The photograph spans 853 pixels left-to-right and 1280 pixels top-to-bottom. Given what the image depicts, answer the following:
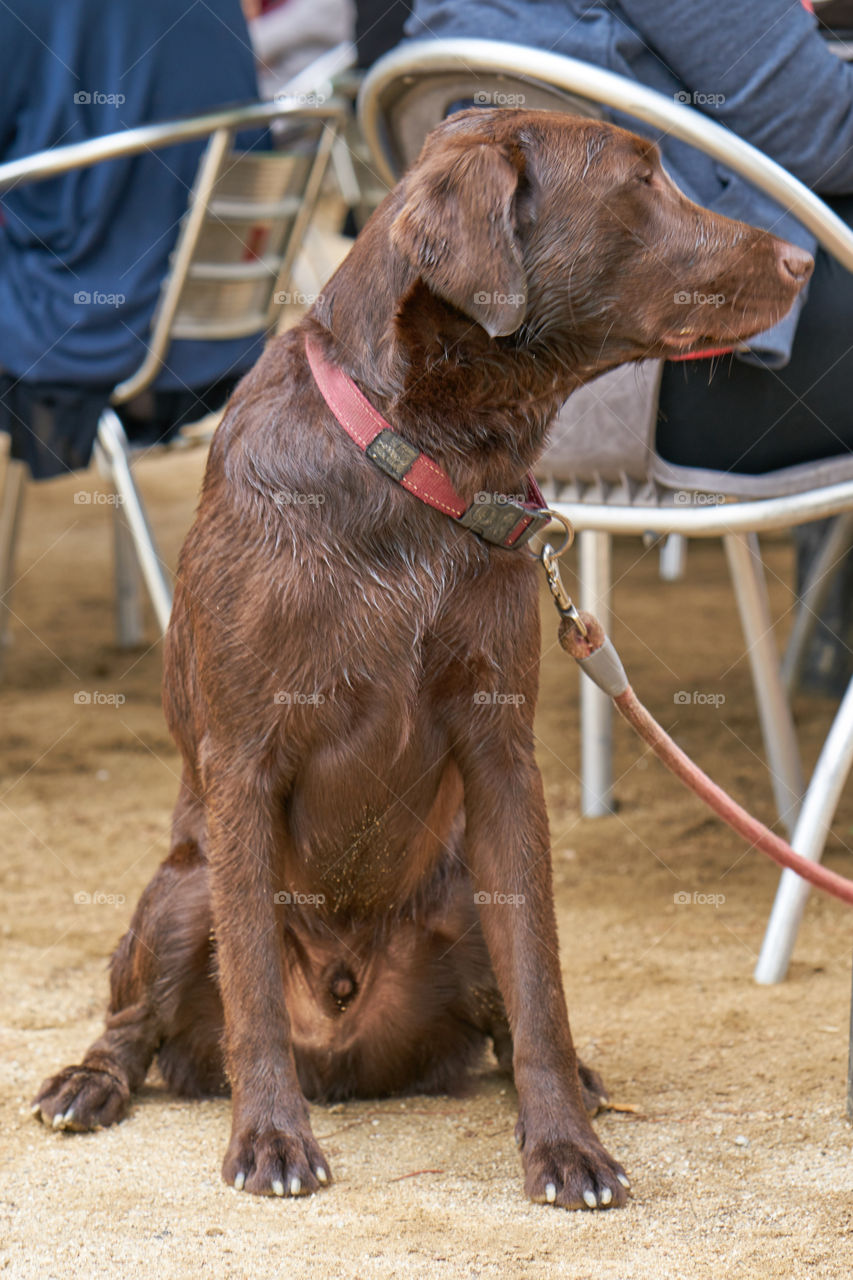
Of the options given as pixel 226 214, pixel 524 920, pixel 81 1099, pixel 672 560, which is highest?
pixel 226 214

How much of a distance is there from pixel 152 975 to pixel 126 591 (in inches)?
100

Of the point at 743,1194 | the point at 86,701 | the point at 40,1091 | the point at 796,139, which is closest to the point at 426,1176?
the point at 743,1194

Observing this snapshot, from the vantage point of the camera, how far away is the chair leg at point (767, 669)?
2.92 metres

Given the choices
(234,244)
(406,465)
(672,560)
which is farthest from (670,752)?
(672,560)

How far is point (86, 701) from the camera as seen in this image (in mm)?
4230

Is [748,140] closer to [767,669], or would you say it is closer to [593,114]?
[593,114]

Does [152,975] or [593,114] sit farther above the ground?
[593,114]

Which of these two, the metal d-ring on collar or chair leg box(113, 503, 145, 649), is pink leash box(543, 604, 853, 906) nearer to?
the metal d-ring on collar

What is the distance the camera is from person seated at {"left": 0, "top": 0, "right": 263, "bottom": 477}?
3385 mm

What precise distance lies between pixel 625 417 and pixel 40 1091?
140cm

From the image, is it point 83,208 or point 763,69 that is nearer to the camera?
point 763,69

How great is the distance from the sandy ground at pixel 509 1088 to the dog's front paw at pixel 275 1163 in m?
0.02

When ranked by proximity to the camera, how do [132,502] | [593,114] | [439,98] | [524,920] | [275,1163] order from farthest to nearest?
[132,502]
[439,98]
[593,114]
[524,920]
[275,1163]

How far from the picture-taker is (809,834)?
2.54m
